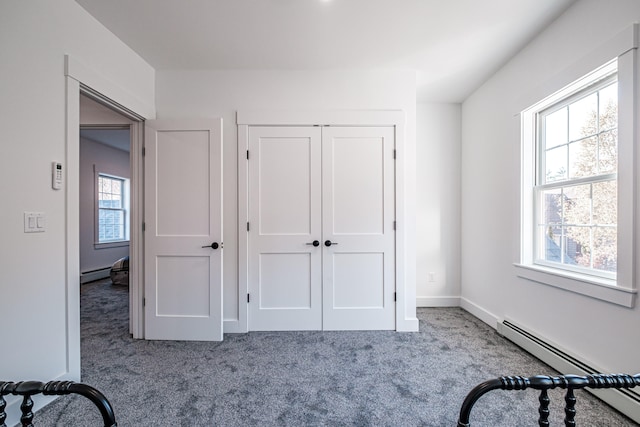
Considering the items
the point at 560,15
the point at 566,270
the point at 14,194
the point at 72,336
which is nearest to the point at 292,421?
the point at 72,336

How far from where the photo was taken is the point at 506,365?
2189mm

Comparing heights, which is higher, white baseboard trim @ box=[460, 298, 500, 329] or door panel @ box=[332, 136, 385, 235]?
door panel @ box=[332, 136, 385, 235]

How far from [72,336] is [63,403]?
0.40 meters

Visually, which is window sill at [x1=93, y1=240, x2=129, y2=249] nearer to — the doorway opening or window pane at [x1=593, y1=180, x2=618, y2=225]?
the doorway opening

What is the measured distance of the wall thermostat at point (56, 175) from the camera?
1.78 metres

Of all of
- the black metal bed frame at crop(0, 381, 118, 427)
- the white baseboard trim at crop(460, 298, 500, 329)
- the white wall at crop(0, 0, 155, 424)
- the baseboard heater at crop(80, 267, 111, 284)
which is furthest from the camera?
the baseboard heater at crop(80, 267, 111, 284)

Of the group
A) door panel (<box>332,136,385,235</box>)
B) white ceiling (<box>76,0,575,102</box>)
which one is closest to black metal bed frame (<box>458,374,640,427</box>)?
door panel (<box>332,136,385,235</box>)

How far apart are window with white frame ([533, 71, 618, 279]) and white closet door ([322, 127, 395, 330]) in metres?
1.31

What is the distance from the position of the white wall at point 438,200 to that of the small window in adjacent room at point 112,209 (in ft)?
19.2

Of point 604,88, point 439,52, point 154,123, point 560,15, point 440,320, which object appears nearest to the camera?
point 604,88

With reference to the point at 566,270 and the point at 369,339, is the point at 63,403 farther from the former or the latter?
the point at 566,270

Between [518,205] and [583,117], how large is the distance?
83 cm

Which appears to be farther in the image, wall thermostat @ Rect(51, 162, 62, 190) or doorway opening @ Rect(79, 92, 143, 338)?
doorway opening @ Rect(79, 92, 143, 338)

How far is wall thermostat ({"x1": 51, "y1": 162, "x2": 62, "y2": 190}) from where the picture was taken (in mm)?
1778
